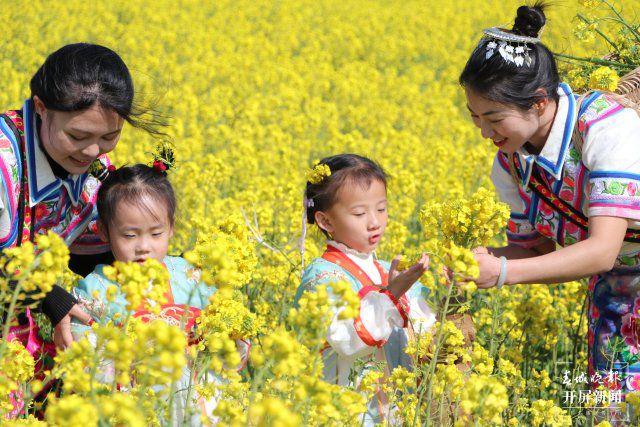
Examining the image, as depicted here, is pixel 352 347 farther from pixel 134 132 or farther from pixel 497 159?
pixel 134 132

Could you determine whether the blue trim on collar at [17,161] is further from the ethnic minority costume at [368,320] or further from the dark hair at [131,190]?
the ethnic minority costume at [368,320]

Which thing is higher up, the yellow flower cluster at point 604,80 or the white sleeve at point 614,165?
the yellow flower cluster at point 604,80

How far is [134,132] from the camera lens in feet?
25.2

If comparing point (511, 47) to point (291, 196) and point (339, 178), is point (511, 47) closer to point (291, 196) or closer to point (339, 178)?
point (339, 178)

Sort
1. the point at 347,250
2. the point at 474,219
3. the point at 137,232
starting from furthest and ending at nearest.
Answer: the point at 347,250 → the point at 137,232 → the point at 474,219

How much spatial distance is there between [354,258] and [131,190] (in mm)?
776

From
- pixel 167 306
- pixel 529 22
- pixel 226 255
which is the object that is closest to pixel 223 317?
pixel 226 255

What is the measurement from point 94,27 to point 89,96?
9.63 meters

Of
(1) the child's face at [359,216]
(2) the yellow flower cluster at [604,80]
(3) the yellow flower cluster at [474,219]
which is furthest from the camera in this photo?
(1) the child's face at [359,216]

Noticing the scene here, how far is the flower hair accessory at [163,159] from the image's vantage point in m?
3.37

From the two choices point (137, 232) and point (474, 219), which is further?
point (137, 232)

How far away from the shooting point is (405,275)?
2824mm

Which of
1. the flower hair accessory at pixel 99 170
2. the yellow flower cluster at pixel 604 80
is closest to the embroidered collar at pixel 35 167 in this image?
the flower hair accessory at pixel 99 170

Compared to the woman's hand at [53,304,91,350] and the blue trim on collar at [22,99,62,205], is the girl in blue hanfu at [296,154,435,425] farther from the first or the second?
the blue trim on collar at [22,99,62,205]
